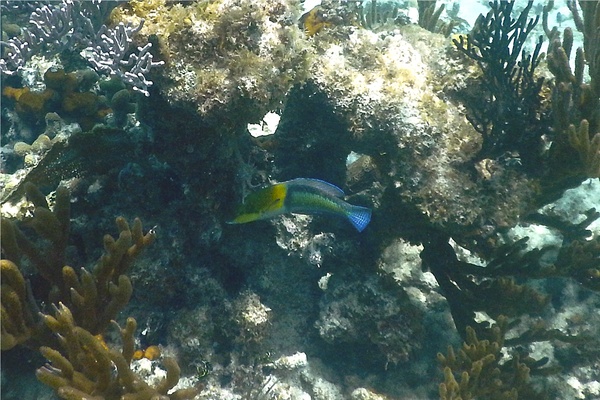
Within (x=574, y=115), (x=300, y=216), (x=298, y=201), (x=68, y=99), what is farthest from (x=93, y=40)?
(x=574, y=115)

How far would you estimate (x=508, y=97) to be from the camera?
130 inches

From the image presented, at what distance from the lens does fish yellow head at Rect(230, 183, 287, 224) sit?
109 inches

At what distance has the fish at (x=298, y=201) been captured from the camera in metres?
2.78

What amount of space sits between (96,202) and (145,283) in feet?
2.51

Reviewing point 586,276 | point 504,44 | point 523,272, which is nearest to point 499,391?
point 523,272

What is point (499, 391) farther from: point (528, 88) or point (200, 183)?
point (200, 183)

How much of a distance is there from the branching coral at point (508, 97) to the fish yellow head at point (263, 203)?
5.55 feet

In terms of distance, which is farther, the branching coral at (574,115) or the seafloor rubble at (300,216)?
the branching coral at (574,115)

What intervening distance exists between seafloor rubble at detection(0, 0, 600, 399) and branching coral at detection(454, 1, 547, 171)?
2 cm

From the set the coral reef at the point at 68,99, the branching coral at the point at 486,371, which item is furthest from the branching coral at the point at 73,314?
the coral reef at the point at 68,99

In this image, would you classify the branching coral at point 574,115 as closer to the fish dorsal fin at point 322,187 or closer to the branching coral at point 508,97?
the branching coral at point 508,97

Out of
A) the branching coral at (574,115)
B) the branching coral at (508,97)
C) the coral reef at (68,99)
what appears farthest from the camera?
the coral reef at (68,99)

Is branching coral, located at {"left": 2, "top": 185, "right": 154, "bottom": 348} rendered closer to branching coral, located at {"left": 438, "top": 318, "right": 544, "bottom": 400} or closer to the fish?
the fish

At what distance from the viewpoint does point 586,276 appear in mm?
3613
